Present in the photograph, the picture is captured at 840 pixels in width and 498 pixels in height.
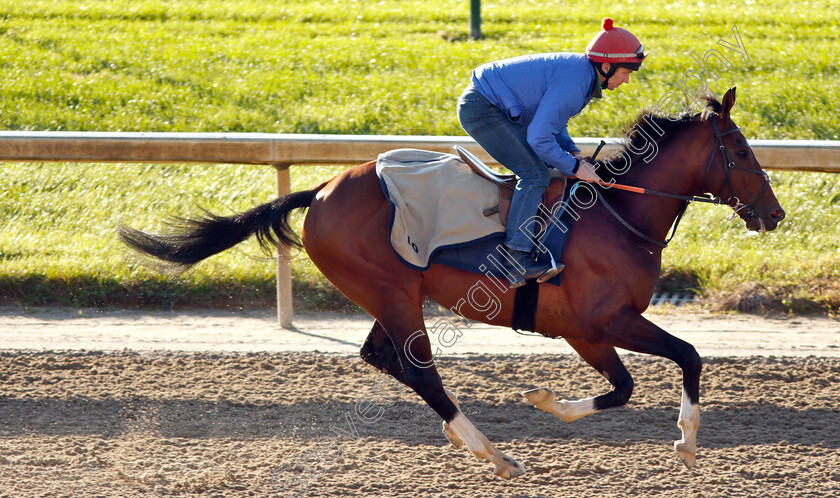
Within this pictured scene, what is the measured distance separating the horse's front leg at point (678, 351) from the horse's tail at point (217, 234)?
160 centimetres

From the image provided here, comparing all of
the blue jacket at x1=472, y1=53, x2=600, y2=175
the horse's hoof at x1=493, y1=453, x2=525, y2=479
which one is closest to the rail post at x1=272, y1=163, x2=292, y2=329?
the blue jacket at x1=472, y1=53, x2=600, y2=175

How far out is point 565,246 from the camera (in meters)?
3.79

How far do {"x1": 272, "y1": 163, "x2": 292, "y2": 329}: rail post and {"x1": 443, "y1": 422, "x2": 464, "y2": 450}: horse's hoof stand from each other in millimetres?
2241

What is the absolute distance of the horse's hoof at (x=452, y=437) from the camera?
3.94 metres

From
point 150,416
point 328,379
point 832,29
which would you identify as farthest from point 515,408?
point 832,29

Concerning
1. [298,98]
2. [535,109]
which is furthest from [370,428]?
[298,98]

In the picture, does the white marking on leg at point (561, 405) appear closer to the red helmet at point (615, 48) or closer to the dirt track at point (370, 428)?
the dirt track at point (370, 428)

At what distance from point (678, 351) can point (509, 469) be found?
0.92 metres

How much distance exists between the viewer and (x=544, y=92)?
3.79 metres

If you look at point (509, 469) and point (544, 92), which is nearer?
→ point (509, 469)

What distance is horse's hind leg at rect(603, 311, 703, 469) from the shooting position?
3.63 meters

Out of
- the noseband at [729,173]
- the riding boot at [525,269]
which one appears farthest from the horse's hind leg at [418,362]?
the noseband at [729,173]

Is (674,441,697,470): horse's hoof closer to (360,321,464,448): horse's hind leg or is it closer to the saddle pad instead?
(360,321,464,448): horse's hind leg

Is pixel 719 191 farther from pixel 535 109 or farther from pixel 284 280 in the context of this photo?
pixel 284 280
